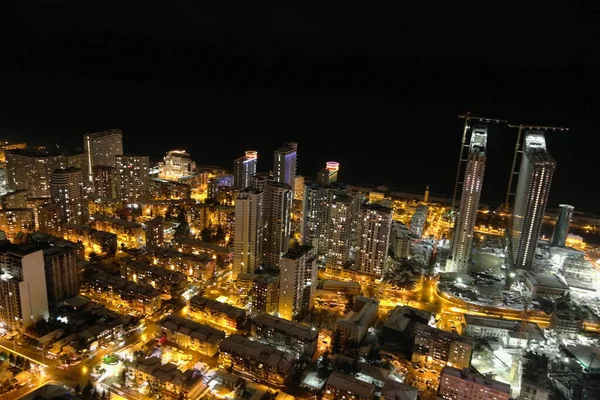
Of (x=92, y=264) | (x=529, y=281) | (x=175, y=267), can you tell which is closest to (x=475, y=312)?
(x=529, y=281)

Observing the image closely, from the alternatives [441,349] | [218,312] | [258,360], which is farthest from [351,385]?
[218,312]

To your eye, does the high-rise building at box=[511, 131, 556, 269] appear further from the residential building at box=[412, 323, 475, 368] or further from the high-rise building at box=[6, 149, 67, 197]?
the high-rise building at box=[6, 149, 67, 197]

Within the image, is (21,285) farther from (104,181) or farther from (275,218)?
(104,181)

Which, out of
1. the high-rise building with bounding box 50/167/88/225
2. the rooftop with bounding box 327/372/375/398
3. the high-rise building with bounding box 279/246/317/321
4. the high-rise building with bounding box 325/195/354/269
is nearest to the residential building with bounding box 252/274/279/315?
the high-rise building with bounding box 279/246/317/321

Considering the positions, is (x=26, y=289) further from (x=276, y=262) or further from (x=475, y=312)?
(x=475, y=312)

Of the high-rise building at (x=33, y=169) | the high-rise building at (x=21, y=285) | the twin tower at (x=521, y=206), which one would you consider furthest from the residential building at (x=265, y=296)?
the high-rise building at (x=33, y=169)

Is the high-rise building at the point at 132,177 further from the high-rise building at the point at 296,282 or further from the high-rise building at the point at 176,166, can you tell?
the high-rise building at the point at 296,282
